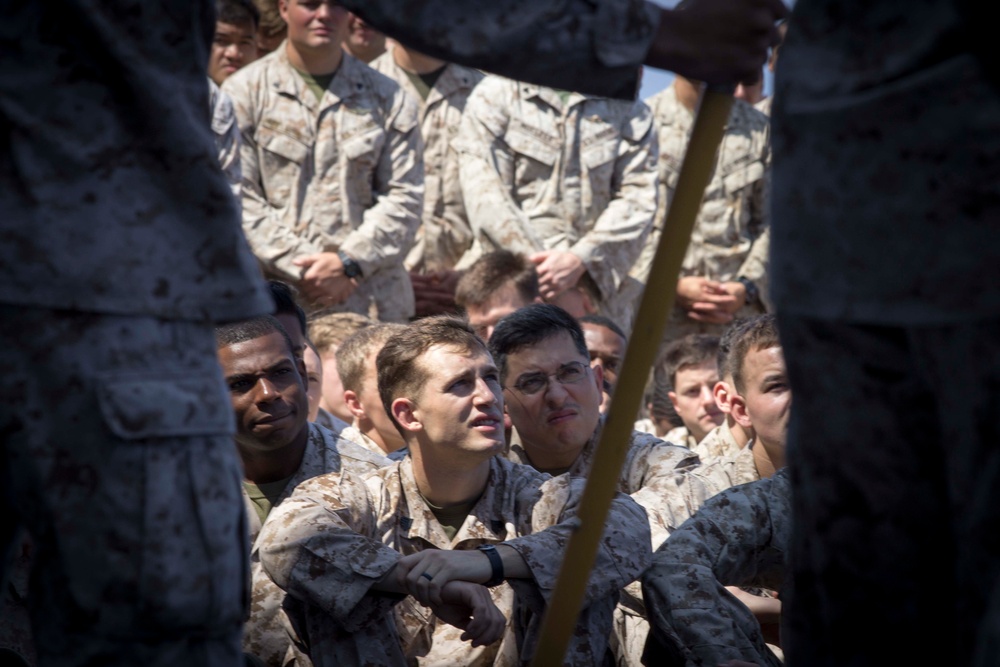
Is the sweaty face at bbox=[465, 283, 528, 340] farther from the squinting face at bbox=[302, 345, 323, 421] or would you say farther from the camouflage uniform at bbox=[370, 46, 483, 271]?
the camouflage uniform at bbox=[370, 46, 483, 271]

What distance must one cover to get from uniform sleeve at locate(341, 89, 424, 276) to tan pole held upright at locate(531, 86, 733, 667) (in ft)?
14.5

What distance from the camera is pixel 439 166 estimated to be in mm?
7941

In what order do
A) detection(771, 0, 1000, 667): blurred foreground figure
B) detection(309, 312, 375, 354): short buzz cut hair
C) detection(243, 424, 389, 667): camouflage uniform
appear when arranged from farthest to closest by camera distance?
detection(309, 312, 375, 354): short buzz cut hair, detection(243, 424, 389, 667): camouflage uniform, detection(771, 0, 1000, 667): blurred foreground figure

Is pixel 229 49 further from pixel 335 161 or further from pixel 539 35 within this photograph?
pixel 539 35

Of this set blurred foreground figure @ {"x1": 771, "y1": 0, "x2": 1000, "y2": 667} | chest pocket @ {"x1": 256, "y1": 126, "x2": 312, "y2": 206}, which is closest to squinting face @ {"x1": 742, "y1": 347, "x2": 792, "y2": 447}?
blurred foreground figure @ {"x1": 771, "y1": 0, "x2": 1000, "y2": 667}

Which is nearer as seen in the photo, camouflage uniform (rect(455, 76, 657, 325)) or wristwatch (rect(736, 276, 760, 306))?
camouflage uniform (rect(455, 76, 657, 325))

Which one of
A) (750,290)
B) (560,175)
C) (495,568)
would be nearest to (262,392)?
(495,568)

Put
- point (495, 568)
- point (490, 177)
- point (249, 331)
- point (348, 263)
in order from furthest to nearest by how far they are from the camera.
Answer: point (490, 177) → point (348, 263) → point (249, 331) → point (495, 568)

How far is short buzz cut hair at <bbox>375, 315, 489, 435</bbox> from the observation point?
4336mm

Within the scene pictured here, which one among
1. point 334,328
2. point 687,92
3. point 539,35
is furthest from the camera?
point 687,92

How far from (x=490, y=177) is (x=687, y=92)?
65.9 inches

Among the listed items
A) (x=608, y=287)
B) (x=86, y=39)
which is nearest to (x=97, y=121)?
(x=86, y=39)

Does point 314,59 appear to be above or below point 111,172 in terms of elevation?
above

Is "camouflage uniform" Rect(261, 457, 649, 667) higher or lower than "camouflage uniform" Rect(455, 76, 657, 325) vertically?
lower
